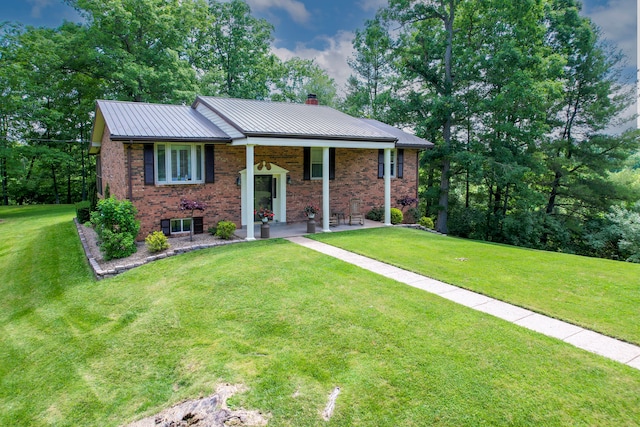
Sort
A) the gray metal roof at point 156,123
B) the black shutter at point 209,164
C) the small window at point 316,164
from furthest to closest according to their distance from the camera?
the small window at point 316,164 < the black shutter at point 209,164 < the gray metal roof at point 156,123

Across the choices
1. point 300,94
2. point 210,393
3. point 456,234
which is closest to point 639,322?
point 210,393

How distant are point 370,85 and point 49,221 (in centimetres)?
2510

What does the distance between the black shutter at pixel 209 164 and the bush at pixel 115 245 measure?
3.21 meters

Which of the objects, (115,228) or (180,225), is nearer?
(115,228)

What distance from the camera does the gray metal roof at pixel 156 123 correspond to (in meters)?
11.4

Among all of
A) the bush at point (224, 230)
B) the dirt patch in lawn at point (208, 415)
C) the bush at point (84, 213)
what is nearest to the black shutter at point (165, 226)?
the bush at point (224, 230)

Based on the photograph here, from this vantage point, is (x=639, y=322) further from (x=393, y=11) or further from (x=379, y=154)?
(x=393, y=11)

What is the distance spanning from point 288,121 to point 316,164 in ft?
6.85

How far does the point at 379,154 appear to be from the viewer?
1672 cm

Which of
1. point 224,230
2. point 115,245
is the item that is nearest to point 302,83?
point 224,230

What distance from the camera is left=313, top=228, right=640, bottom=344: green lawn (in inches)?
241

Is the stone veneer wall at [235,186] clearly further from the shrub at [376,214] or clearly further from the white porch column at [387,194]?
the white porch column at [387,194]

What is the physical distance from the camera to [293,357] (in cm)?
510

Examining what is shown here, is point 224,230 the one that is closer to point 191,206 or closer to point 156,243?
point 191,206
